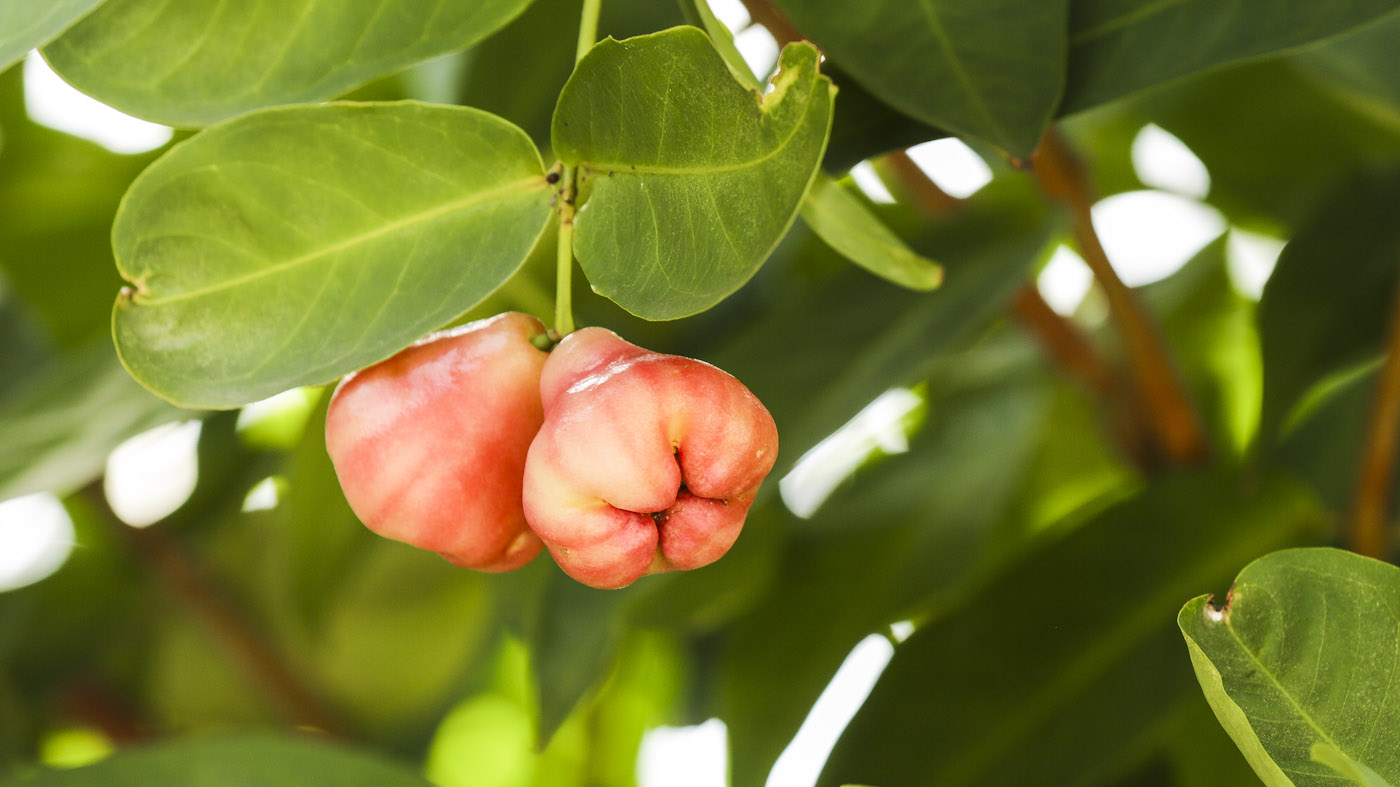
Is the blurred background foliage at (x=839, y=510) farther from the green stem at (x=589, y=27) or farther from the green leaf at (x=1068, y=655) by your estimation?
the green stem at (x=589, y=27)

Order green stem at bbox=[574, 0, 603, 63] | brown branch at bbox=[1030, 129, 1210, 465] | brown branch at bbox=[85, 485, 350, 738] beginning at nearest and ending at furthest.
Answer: green stem at bbox=[574, 0, 603, 63], brown branch at bbox=[1030, 129, 1210, 465], brown branch at bbox=[85, 485, 350, 738]

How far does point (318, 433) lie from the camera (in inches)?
27.9

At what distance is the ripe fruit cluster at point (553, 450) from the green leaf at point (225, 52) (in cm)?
11

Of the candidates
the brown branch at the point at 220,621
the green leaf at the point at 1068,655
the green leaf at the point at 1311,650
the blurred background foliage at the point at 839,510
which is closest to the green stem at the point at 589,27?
the blurred background foliage at the point at 839,510

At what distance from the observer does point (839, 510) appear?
878 millimetres

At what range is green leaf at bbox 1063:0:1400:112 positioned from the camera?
16.6 inches

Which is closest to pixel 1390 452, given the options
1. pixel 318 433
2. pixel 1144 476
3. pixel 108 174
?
pixel 1144 476

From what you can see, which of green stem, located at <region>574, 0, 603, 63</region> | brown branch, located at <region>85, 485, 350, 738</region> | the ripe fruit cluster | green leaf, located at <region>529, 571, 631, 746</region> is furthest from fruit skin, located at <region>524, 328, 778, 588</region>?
brown branch, located at <region>85, 485, 350, 738</region>

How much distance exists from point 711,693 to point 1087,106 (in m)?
0.61

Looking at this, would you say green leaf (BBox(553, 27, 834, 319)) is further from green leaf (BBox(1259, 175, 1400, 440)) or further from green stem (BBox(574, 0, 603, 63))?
green leaf (BBox(1259, 175, 1400, 440))

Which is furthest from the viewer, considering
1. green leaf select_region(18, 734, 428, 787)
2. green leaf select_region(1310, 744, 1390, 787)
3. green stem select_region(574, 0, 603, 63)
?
green leaf select_region(18, 734, 428, 787)

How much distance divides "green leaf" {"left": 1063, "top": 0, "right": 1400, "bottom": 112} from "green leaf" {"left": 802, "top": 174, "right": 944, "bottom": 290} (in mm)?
93

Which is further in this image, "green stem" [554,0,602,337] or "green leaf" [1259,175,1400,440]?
"green leaf" [1259,175,1400,440]

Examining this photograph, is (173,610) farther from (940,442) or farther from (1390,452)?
(1390,452)
